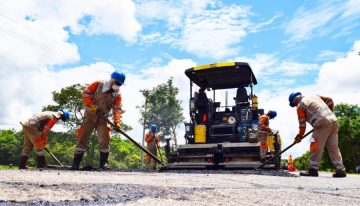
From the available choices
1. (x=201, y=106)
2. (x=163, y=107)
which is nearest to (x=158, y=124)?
(x=163, y=107)

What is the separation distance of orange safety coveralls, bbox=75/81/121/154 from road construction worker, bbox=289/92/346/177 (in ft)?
11.5

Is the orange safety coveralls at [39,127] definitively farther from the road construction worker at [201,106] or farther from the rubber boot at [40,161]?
the road construction worker at [201,106]

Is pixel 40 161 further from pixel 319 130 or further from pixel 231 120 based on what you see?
pixel 319 130

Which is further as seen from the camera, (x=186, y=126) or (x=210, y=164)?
(x=186, y=126)

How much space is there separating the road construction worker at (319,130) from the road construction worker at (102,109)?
11.4 feet

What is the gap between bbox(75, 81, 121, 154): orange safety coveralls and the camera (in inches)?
257

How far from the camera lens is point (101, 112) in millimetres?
6570

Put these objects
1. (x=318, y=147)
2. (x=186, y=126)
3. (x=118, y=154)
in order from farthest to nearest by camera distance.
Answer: (x=118, y=154), (x=186, y=126), (x=318, y=147)

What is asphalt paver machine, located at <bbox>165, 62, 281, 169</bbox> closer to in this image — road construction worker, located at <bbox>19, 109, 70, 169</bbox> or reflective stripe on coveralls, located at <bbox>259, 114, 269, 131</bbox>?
reflective stripe on coveralls, located at <bbox>259, 114, 269, 131</bbox>

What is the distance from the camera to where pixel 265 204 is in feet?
6.68

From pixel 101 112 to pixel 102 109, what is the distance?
8cm

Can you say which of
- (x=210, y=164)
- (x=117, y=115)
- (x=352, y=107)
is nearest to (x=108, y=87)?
(x=117, y=115)

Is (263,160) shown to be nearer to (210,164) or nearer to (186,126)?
(210,164)

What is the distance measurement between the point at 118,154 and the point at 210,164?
1675 inches
